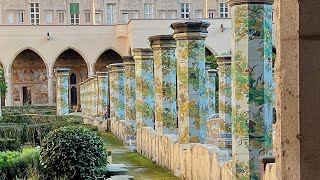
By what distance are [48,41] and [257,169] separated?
38.7 metres

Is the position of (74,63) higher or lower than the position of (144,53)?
higher

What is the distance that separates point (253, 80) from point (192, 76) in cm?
341

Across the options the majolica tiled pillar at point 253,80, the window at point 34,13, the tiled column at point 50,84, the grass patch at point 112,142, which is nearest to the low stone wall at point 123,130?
the grass patch at point 112,142

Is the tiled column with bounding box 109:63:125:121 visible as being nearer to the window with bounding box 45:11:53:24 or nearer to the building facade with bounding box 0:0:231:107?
the building facade with bounding box 0:0:231:107

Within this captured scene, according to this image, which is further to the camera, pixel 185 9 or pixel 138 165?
pixel 185 9

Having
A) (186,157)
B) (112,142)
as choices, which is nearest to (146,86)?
(112,142)

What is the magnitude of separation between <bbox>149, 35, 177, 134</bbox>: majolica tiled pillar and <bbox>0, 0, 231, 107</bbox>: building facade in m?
29.1

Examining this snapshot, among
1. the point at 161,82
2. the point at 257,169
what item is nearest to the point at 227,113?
the point at 161,82

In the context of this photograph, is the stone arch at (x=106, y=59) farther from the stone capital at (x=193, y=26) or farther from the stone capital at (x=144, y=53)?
the stone capital at (x=193, y=26)

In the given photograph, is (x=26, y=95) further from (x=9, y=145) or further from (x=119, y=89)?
(x=9, y=145)

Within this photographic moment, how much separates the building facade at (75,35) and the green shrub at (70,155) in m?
33.5

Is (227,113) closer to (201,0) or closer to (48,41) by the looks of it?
(48,41)

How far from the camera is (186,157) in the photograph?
962 cm

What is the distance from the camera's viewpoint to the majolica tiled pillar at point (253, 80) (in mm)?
6438
